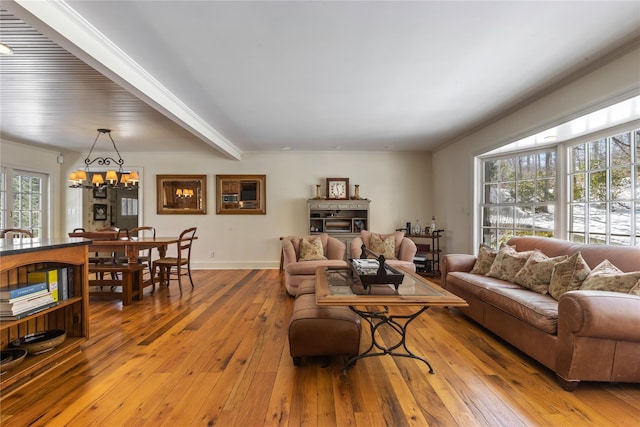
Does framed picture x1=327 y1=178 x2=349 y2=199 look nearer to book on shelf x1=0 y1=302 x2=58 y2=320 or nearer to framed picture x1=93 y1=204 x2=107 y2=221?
book on shelf x1=0 y1=302 x2=58 y2=320

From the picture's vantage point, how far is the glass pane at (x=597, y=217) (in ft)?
9.93

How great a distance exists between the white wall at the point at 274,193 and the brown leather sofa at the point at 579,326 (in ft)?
11.9

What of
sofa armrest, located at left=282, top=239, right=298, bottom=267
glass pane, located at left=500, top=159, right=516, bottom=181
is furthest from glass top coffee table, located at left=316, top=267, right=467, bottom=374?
glass pane, located at left=500, top=159, right=516, bottom=181

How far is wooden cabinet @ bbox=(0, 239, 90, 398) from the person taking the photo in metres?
1.86

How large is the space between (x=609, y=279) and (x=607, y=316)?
0.46m

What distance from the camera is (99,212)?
7625mm

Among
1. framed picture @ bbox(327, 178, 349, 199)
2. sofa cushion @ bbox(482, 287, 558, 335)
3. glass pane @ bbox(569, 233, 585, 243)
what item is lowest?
sofa cushion @ bbox(482, 287, 558, 335)

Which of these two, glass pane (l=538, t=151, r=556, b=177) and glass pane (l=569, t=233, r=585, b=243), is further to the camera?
glass pane (l=538, t=151, r=556, b=177)

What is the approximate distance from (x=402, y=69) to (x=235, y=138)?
129 inches

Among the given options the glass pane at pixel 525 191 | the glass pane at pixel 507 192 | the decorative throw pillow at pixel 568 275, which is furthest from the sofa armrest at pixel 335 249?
the decorative throw pillow at pixel 568 275

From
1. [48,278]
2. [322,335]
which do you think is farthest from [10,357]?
[322,335]

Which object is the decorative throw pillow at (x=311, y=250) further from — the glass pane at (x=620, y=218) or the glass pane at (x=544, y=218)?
the glass pane at (x=620, y=218)

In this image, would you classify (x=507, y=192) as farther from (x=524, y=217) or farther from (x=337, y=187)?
(x=337, y=187)

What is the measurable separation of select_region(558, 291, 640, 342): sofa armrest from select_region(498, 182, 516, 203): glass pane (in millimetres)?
2555
